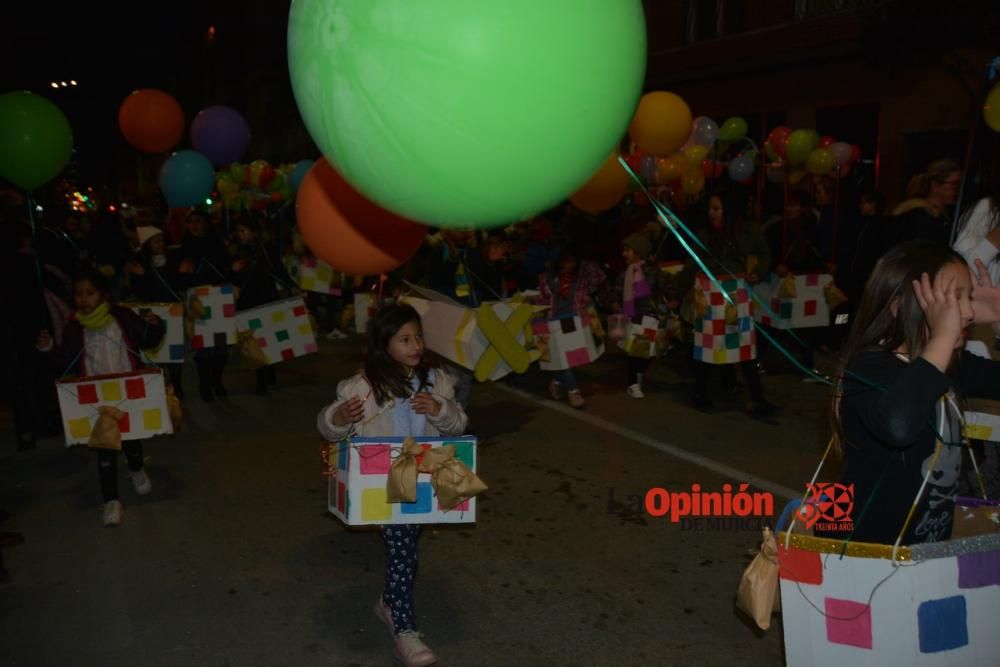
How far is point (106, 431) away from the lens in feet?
15.2

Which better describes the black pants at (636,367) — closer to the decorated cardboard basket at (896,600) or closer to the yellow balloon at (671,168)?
the yellow balloon at (671,168)

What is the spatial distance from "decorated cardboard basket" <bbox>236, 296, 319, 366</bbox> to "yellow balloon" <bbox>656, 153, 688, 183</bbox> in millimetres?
4083

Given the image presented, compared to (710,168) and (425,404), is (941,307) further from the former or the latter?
(710,168)

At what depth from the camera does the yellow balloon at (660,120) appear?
6.18 metres

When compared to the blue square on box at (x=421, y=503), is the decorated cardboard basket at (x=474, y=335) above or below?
above

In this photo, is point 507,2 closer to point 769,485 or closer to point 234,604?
point 234,604

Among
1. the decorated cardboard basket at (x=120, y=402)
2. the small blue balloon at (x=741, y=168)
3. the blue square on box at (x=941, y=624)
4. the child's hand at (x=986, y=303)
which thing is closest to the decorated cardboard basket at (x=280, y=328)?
the decorated cardboard basket at (x=120, y=402)

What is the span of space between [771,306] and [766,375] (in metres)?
0.68

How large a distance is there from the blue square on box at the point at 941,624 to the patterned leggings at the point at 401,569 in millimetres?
1936

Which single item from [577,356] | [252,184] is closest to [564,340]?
[577,356]

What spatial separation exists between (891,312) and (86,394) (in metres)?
4.11

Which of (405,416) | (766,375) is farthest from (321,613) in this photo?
(766,375)

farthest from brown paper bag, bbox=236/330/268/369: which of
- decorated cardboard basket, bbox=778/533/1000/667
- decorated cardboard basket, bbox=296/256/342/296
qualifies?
decorated cardboard basket, bbox=778/533/1000/667

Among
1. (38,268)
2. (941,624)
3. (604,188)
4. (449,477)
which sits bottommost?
(941,624)
